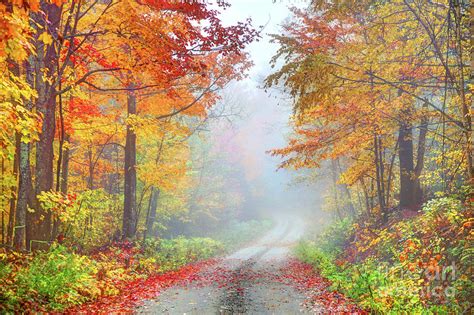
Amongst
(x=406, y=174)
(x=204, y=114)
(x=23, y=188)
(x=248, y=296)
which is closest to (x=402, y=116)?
(x=406, y=174)

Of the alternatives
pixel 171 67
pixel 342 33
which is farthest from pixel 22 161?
pixel 342 33

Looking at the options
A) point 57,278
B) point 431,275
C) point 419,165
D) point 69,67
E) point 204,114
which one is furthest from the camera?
point 204,114

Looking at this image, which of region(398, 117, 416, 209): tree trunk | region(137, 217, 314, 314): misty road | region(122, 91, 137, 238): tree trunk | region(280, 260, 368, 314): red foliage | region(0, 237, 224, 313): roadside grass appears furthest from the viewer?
region(122, 91, 137, 238): tree trunk

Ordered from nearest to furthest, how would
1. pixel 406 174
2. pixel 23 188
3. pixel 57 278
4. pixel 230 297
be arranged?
pixel 57 278, pixel 23 188, pixel 230 297, pixel 406 174

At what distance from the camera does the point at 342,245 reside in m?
18.0

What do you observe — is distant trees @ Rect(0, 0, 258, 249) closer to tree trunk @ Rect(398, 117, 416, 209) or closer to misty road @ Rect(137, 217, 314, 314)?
misty road @ Rect(137, 217, 314, 314)

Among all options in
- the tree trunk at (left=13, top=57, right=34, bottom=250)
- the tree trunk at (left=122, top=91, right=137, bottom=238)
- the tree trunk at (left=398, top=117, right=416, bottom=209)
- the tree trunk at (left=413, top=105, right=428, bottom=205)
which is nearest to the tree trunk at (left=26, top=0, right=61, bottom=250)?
the tree trunk at (left=13, top=57, right=34, bottom=250)

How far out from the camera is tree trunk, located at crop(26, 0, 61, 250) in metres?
9.05

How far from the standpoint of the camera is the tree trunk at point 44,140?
9052 millimetres

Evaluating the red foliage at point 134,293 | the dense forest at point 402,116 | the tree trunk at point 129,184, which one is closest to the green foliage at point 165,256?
the red foliage at point 134,293

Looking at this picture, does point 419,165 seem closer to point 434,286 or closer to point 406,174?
point 406,174

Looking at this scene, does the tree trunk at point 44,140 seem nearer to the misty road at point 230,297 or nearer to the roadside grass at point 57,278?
the roadside grass at point 57,278

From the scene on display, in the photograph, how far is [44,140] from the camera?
9.44 metres

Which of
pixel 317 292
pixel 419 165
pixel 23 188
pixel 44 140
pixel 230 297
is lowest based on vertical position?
pixel 317 292
